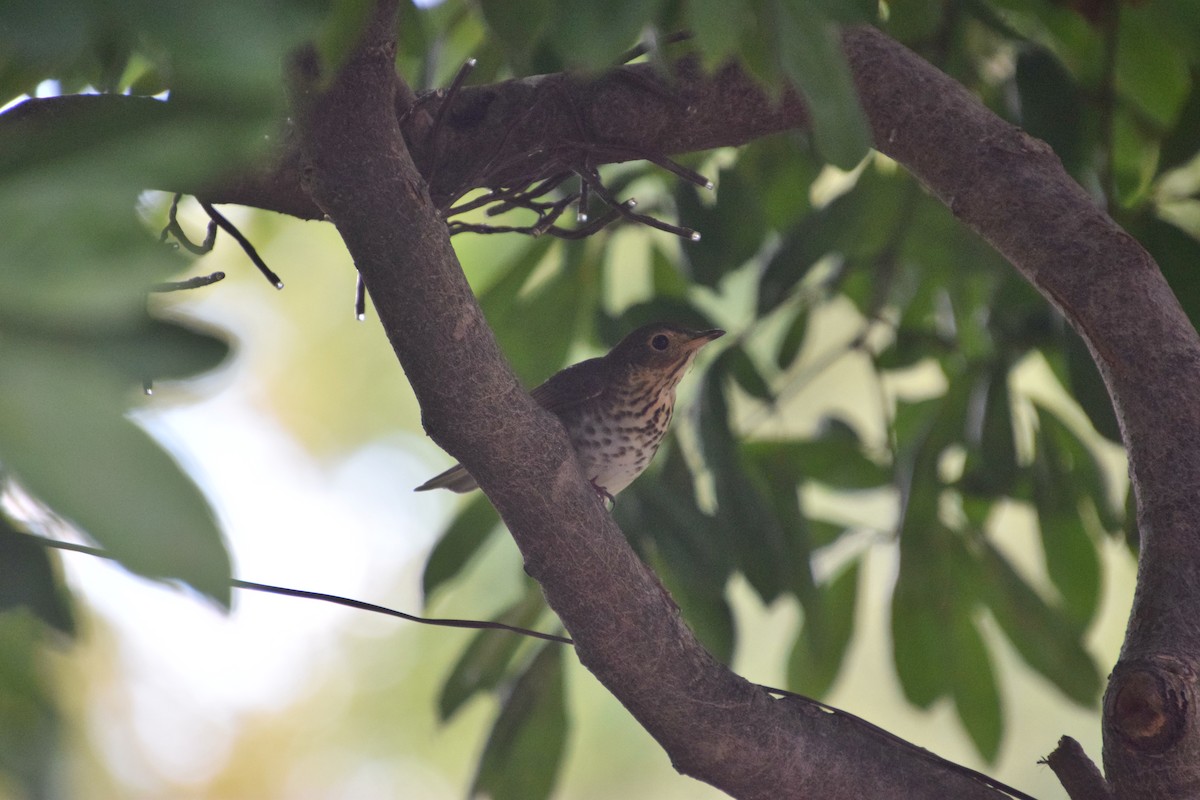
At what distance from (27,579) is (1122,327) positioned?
0.91m

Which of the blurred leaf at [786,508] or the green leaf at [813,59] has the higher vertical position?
the green leaf at [813,59]

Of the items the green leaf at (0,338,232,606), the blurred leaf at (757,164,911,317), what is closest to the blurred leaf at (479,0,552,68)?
the green leaf at (0,338,232,606)

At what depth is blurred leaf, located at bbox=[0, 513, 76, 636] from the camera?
0.50 meters

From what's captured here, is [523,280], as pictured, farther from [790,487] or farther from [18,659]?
[18,659]

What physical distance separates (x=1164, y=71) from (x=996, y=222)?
2.04 feet

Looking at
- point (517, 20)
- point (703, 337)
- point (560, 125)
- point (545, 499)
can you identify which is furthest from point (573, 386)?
point (517, 20)

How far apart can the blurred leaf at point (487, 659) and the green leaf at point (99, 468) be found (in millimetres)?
1346

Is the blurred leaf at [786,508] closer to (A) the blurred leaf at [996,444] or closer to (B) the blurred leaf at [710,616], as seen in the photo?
(B) the blurred leaf at [710,616]

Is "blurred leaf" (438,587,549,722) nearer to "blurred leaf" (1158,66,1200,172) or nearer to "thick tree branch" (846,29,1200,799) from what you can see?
"thick tree branch" (846,29,1200,799)

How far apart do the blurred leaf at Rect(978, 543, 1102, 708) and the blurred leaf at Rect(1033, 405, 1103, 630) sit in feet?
0.16

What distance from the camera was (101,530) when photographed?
34 cm

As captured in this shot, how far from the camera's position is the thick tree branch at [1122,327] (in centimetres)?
88

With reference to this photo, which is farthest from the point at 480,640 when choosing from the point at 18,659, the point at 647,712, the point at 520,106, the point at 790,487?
the point at 18,659

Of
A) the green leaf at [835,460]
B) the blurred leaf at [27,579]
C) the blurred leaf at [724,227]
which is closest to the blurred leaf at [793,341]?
the green leaf at [835,460]
